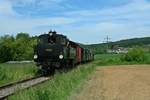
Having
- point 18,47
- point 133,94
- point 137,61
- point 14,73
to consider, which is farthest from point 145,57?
point 133,94

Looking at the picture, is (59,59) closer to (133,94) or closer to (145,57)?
(133,94)

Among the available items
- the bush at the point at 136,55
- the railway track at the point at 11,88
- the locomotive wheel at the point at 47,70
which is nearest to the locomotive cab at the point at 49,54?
the locomotive wheel at the point at 47,70

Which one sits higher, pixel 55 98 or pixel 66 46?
pixel 66 46

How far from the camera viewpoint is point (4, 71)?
33.6 metres

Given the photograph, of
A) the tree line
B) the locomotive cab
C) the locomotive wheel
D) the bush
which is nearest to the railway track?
the locomotive cab

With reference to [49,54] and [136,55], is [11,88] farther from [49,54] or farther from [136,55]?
[136,55]

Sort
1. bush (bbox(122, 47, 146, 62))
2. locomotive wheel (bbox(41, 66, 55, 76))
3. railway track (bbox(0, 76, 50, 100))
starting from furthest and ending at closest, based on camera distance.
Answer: bush (bbox(122, 47, 146, 62))
locomotive wheel (bbox(41, 66, 55, 76))
railway track (bbox(0, 76, 50, 100))

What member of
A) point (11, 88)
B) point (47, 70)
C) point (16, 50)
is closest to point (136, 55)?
point (16, 50)

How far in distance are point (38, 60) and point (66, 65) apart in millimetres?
3198

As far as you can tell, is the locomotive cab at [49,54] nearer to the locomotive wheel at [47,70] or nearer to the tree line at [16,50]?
the locomotive wheel at [47,70]

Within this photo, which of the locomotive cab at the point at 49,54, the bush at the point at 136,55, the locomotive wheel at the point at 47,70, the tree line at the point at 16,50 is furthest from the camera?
the tree line at the point at 16,50

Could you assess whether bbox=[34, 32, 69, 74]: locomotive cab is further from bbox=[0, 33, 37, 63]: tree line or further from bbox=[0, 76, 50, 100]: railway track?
bbox=[0, 33, 37, 63]: tree line

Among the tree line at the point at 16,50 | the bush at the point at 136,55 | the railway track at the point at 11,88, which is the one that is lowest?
the railway track at the point at 11,88

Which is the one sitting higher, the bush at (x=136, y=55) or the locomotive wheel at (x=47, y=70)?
the bush at (x=136, y=55)
